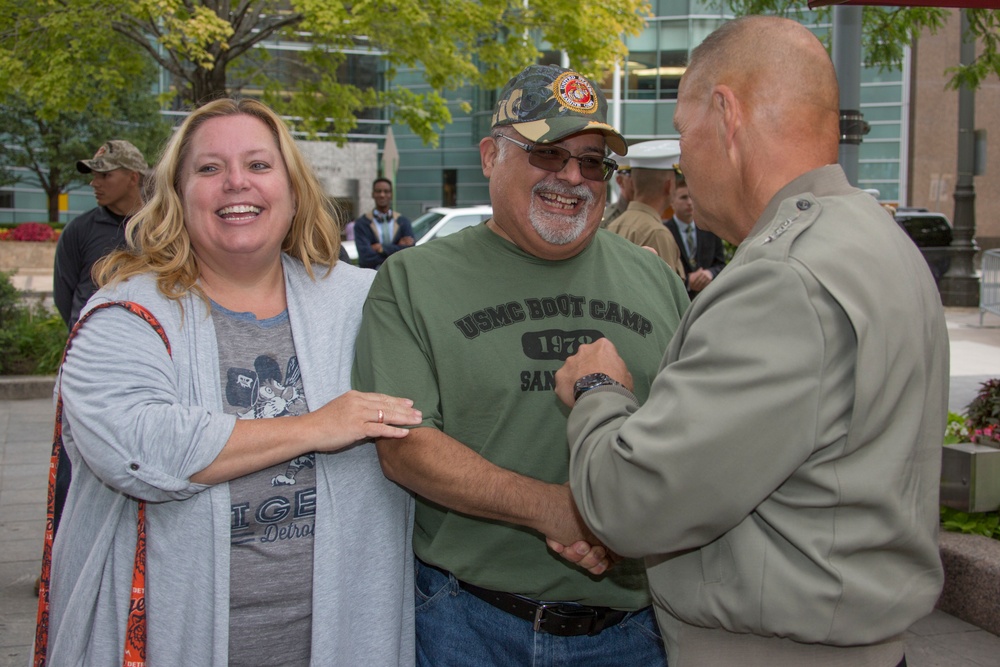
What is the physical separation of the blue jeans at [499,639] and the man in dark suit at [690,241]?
5.03 m

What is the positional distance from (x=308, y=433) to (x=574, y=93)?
44.0 inches

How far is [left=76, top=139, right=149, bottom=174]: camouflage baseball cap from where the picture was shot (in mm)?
5805

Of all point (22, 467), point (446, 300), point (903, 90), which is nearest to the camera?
point (446, 300)

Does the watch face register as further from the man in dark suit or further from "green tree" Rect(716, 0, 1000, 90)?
"green tree" Rect(716, 0, 1000, 90)

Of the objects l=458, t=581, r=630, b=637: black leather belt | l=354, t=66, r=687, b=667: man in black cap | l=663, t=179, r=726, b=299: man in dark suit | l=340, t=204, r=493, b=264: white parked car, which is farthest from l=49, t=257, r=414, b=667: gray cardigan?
l=340, t=204, r=493, b=264: white parked car

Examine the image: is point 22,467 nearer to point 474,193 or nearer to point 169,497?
point 169,497

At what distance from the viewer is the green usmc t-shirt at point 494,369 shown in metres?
2.45

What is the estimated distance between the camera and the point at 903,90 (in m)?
35.3

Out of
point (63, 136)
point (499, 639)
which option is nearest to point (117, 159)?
point (499, 639)

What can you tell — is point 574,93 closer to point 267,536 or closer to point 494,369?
point 494,369

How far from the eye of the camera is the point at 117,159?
19.2 feet

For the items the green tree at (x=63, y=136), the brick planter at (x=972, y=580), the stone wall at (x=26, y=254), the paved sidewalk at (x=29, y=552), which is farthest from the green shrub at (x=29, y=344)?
the green tree at (x=63, y=136)

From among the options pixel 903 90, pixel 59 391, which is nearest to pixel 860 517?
pixel 59 391

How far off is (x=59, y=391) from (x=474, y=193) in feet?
133
